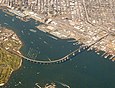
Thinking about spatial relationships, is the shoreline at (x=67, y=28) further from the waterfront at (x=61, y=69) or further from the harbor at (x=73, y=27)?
the waterfront at (x=61, y=69)

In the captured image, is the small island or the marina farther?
the small island

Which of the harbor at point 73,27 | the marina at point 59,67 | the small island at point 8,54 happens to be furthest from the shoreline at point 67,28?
the small island at point 8,54

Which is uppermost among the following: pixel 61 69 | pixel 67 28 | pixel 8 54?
pixel 67 28

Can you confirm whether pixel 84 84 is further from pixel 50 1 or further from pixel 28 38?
pixel 50 1

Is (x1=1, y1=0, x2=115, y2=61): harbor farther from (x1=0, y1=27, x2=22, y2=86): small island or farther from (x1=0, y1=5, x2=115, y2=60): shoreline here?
(x1=0, y1=27, x2=22, y2=86): small island

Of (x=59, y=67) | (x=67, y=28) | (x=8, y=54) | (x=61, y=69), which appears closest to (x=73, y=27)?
(x=67, y=28)

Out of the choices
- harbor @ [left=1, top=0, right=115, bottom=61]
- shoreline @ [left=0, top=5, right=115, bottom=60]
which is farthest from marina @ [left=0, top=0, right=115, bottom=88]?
harbor @ [left=1, top=0, right=115, bottom=61]

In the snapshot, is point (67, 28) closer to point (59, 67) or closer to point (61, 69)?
point (59, 67)
